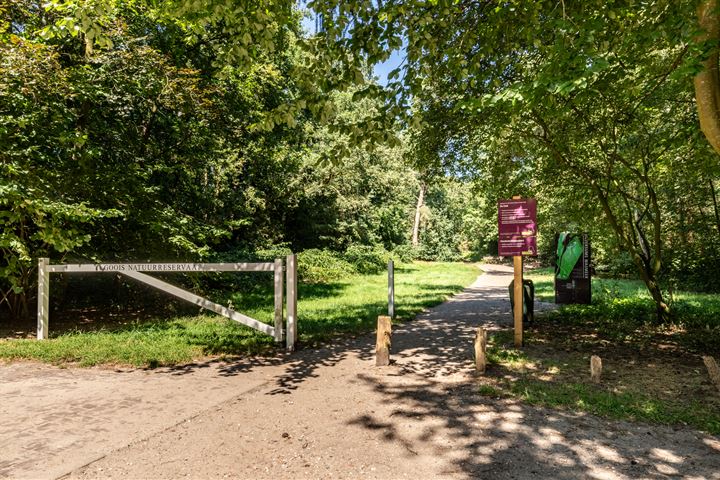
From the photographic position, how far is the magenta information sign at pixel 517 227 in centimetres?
686

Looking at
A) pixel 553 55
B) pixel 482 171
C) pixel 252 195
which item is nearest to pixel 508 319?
pixel 482 171

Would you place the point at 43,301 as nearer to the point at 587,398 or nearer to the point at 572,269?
the point at 587,398

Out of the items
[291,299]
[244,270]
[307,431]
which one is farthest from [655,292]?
[307,431]

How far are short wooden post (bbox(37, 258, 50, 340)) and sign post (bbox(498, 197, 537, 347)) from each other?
8.01 metres

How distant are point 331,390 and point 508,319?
620 centimetres

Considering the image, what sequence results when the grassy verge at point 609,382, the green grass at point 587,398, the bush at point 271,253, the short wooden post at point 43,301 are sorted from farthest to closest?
the bush at point 271,253 → the short wooden post at point 43,301 → the grassy verge at point 609,382 → the green grass at point 587,398

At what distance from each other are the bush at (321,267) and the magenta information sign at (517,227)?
13320 millimetres

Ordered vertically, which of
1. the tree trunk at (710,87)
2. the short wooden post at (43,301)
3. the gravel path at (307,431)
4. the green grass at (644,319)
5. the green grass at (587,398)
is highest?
the tree trunk at (710,87)

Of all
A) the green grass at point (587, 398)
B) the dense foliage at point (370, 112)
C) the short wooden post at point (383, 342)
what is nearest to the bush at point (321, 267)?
the dense foliage at point (370, 112)

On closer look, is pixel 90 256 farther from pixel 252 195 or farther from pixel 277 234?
pixel 277 234

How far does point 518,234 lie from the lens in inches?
274

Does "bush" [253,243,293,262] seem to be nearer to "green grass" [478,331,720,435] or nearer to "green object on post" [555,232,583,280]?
"green object on post" [555,232,583,280]

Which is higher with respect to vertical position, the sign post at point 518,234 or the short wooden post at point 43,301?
the sign post at point 518,234

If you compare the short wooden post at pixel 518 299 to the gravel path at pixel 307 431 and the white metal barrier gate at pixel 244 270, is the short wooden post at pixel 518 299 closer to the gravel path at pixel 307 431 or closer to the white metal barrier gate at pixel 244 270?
the gravel path at pixel 307 431
